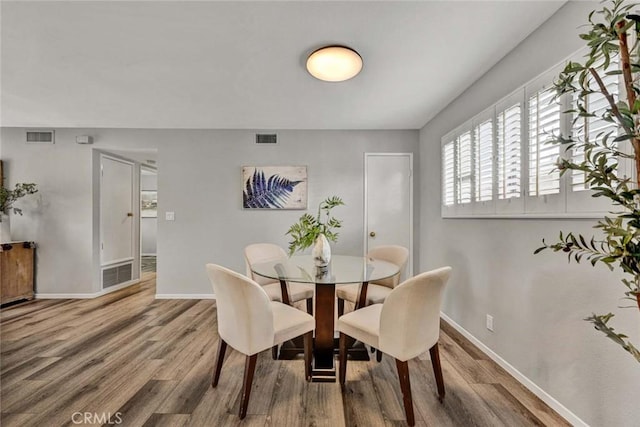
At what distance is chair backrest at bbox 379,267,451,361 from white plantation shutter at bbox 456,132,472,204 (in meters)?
1.42

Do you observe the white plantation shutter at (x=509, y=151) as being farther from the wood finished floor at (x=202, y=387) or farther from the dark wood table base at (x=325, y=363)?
the dark wood table base at (x=325, y=363)

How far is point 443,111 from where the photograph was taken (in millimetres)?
3227

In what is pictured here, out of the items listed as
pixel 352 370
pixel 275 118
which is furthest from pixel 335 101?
pixel 352 370

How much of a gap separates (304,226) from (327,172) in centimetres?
191

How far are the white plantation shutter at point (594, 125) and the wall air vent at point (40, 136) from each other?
5.64m

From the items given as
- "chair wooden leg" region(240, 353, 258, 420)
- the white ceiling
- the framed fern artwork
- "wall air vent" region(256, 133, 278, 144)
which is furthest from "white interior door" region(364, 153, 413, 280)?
"chair wooden leg" region(240, 353, 258, 420)

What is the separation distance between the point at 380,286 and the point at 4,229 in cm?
498

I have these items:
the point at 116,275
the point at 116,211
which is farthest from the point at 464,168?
the point at 116,275

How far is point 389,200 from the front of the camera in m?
4.00

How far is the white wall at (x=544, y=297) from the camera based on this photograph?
1.39 m

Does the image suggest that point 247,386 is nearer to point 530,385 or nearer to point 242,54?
point 530,385

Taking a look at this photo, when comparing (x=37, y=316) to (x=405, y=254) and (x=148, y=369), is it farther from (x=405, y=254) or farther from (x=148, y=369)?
(x=405, y=254)

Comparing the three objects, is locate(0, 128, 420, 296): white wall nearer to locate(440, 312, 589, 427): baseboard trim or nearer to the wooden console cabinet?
the wooden console cabinet

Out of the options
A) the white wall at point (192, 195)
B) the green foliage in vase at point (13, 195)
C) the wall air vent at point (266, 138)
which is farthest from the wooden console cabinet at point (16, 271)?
the wall air vent at point (266, 138)
